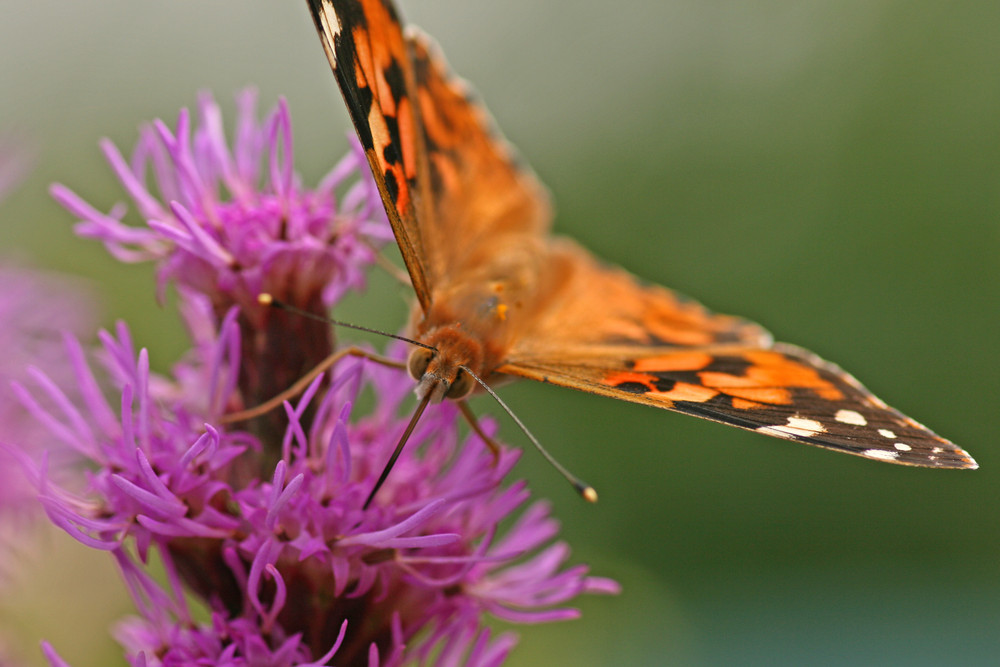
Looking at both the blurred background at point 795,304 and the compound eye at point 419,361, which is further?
the blurred background at point 795,304

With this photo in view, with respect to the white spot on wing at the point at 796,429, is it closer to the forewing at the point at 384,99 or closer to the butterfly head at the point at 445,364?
the butterfly head at the point at 445,364

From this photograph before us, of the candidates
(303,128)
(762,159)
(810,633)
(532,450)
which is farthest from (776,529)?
(303,128)

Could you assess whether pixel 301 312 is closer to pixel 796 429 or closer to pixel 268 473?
pixel 268 473

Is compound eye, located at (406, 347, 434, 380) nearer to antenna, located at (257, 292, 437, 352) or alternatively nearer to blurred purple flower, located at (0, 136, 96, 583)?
antenna, located at (257, 292, 437, 352)

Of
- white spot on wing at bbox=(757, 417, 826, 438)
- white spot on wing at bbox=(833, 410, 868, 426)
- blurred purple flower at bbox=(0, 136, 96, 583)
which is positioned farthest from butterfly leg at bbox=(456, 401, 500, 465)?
blurred purple flower at bbox=(0, 136, 96, 583)

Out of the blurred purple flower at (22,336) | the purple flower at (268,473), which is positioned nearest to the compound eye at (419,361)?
the purple flower at (268,473)

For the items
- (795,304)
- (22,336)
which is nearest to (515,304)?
(22,336)
